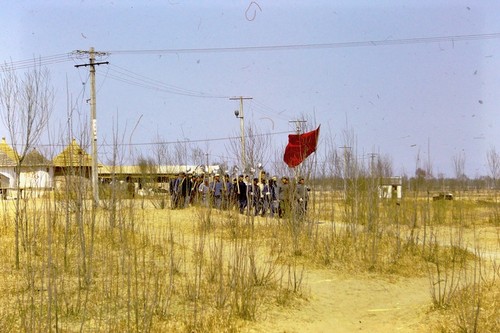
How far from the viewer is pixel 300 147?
480 inches

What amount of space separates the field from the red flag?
1.16 metres

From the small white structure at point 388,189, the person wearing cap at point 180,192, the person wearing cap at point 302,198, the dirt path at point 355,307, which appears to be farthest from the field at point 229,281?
the person wearing cap at point 180,192

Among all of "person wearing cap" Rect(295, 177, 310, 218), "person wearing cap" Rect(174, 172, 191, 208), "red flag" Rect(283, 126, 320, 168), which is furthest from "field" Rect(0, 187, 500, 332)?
"person wearing cap" Rect(174, 172, 191, 208)

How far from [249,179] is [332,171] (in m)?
2.06

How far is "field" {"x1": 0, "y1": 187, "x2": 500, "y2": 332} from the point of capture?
6.69 meters

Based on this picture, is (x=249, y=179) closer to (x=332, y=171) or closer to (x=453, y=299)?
(x=332, y=171)

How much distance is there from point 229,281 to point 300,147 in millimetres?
4858

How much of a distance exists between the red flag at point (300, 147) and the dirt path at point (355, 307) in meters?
2.59

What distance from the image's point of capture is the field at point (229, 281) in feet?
22.0

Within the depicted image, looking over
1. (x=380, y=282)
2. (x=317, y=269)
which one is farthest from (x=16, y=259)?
(x=380, y=282)

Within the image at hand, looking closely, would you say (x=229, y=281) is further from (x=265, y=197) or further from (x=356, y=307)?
(x=265, y=197)

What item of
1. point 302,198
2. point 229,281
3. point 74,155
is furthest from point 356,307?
point 74,155

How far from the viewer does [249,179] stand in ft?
47.3

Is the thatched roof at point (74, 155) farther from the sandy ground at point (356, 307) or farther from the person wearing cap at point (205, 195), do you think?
the sandy ground at point (356, 307)
